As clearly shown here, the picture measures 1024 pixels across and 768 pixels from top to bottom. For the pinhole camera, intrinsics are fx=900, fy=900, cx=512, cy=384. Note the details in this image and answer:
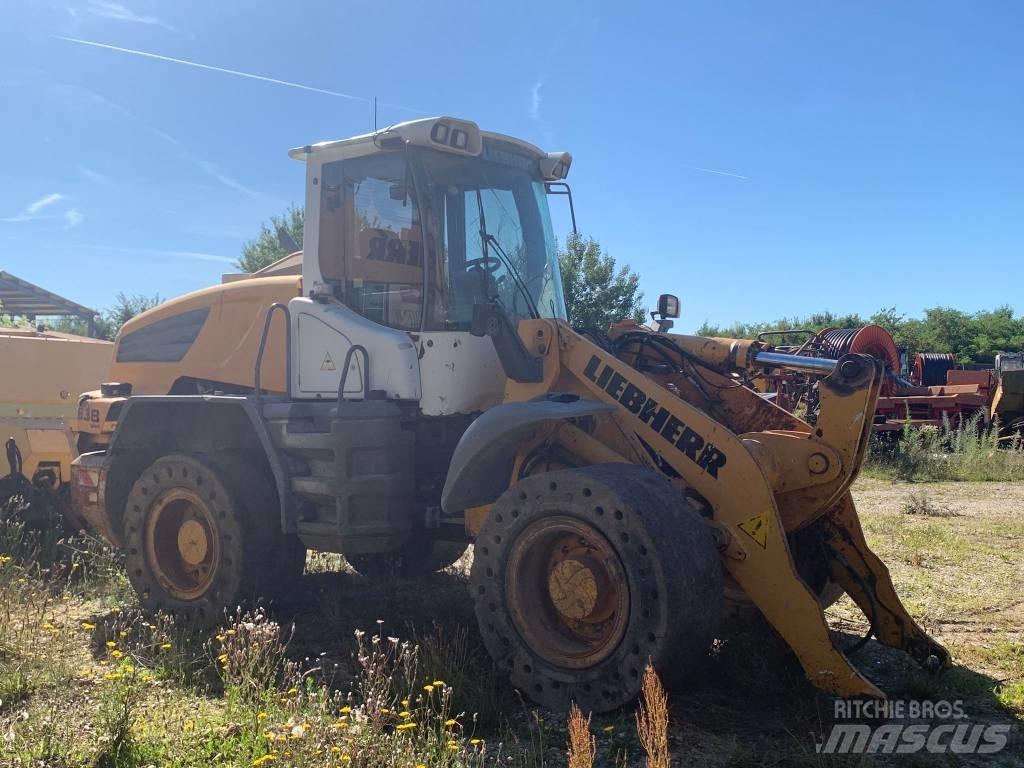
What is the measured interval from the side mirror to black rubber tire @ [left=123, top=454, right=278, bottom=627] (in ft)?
9.99

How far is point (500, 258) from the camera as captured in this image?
5945mm

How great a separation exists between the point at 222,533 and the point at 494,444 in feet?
7.33

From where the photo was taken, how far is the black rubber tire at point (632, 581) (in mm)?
4059

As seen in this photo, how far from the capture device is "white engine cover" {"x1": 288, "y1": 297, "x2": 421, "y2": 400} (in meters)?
5.73

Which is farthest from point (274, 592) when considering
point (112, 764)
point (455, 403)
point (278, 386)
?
point (112, 764)

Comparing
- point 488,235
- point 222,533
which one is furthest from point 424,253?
point 222,533

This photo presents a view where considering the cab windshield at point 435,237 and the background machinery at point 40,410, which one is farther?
the background machinery at point 40,410

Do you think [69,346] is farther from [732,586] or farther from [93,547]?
[732,586]

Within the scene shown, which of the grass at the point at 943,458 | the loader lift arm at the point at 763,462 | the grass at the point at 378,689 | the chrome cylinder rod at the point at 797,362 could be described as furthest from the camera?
the grass at the point at 943,458

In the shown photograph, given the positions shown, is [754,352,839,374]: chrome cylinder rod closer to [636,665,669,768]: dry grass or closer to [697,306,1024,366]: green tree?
[636,665,669,768]: dry grass

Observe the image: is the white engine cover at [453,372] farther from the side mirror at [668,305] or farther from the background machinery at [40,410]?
the background machinery at [40,410]

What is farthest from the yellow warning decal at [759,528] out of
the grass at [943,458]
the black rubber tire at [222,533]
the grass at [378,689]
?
the grass at [943,458]

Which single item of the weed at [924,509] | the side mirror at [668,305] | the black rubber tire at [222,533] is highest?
the side mirror at [668,305]

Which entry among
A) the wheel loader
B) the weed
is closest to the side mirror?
the wheel loader
